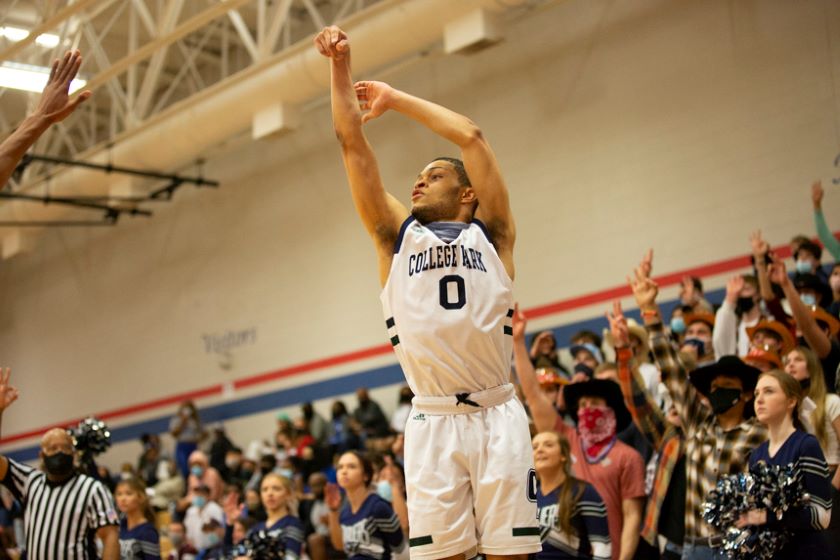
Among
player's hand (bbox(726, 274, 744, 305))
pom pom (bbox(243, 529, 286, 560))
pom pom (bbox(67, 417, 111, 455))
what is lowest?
pom pom (bbox(243, 529, 286, 560))

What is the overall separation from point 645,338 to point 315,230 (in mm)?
8925

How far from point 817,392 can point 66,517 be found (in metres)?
5.07

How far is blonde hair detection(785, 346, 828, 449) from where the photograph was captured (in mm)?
6645

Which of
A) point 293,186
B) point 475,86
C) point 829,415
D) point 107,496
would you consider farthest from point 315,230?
point 829,415

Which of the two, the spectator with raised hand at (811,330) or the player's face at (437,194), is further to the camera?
the spectator with raised hand at (811,330)

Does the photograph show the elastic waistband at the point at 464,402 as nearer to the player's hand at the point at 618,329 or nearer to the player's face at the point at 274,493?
the player's hand at the point at 618,329

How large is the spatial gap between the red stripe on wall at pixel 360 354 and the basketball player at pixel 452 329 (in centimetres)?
776

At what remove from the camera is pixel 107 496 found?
285 inches

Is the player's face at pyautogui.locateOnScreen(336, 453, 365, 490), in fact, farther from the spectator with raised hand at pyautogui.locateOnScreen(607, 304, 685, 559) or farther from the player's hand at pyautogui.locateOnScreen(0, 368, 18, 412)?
the player's hand at pyautogui.locateOnScreen(0, 368, 18, 412)

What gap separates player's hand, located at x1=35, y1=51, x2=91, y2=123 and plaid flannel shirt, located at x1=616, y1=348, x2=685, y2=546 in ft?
14.5

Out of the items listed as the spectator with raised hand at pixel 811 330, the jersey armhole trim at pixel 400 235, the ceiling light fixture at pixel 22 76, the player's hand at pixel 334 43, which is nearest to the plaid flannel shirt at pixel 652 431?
the spectator with raised hand at pixel 811 330

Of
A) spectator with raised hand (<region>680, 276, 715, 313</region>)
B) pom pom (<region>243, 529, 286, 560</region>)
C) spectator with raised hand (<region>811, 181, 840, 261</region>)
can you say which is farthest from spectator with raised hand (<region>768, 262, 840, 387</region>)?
pom pom (<region>243, 529, 286, 560</region>)

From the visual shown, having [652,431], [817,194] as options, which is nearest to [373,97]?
[652,431]

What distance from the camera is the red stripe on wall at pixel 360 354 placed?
39.2 ft
